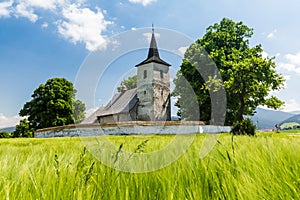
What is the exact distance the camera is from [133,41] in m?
3.81

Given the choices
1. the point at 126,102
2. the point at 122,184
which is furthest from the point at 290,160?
the point at 126,102

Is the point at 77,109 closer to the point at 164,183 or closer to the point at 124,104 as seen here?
the point at 164,183

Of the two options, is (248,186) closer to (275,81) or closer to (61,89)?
(275,81)

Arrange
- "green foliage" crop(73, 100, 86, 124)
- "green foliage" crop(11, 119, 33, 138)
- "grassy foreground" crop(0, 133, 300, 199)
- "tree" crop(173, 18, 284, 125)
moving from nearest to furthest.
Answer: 1. "grassy foreground" crop(0, 133, 300, 199)
2. "green foliage" crop(73, 100, 86, 124)
3. "tree" crop(173, 18, 284, 125)
4. "green foliage" crop(11, 119, 33, 138)

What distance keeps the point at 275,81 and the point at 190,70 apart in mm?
8556

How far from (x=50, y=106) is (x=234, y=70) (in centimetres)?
2711

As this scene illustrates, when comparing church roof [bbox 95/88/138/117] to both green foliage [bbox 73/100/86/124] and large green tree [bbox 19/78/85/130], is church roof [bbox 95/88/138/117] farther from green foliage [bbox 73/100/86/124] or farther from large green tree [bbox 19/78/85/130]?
large green tree [bbox 19/78/85/130]

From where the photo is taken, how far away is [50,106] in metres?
38.4

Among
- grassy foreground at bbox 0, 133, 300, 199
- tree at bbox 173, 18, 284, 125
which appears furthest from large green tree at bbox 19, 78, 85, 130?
grassy foreground at bbox 0, 133, 300, 199

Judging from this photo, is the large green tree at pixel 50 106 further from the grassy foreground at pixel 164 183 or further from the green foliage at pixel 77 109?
the grassy foreground at pixel 164 183

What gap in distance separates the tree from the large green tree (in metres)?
18.4

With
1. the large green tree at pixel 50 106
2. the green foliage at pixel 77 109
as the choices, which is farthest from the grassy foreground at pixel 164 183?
the large green tree at pixel 50 106

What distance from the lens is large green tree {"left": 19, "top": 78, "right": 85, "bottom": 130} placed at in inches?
1497

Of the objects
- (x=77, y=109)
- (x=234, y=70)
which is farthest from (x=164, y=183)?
(x=234, y=70)
